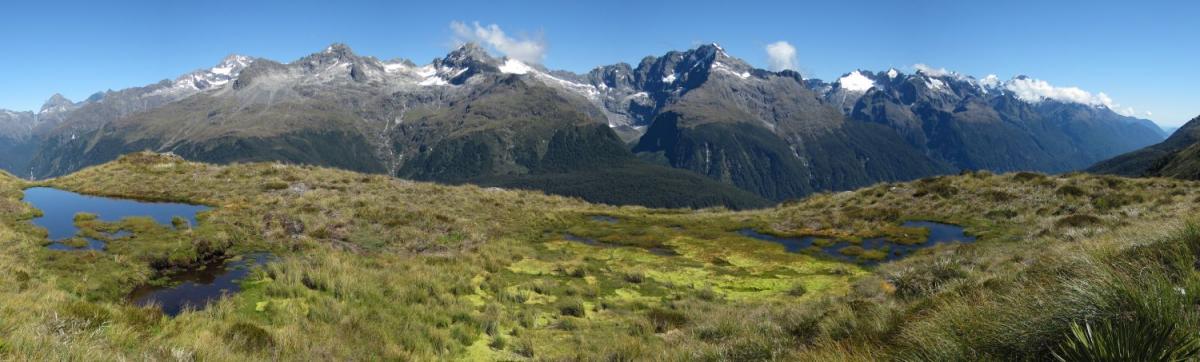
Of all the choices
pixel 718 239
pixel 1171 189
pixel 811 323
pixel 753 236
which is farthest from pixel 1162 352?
pixel 1171 189

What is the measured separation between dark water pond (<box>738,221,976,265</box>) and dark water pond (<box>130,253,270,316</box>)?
2396 centimetres

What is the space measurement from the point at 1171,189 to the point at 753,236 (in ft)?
79.7

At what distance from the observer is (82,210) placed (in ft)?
80.0

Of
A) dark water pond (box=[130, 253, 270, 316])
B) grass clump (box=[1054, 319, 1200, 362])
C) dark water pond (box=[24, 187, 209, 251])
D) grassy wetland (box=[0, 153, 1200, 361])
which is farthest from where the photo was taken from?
dark water pond (box=[24, 187, 209, 251])

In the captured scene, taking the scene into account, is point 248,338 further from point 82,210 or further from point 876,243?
point 876,243

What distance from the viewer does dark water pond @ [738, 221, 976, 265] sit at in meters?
25.8

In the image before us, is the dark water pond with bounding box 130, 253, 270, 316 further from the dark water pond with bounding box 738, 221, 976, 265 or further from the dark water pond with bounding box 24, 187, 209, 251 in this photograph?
the dark water pond with bounding box 738, 221, 976, 265

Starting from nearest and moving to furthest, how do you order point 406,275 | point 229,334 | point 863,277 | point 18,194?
point 229,334 → point 406,275 → point 863,277 → point 18,194

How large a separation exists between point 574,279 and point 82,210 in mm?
22625

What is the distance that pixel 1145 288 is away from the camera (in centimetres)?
607

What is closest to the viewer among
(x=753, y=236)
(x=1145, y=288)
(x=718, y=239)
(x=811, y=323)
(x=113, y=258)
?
(x=1145, y=288)

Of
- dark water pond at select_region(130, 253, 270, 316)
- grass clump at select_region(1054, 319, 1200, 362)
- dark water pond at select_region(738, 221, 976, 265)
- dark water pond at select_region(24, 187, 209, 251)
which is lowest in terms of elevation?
dark water pond at select_region(738, 221, 976, 265)

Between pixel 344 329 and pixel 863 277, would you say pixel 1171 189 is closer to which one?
pixel 863 277

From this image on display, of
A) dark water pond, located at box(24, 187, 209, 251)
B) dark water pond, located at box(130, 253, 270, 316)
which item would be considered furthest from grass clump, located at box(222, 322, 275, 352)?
dark water pond, located at box(24, 187, 209, 251)
